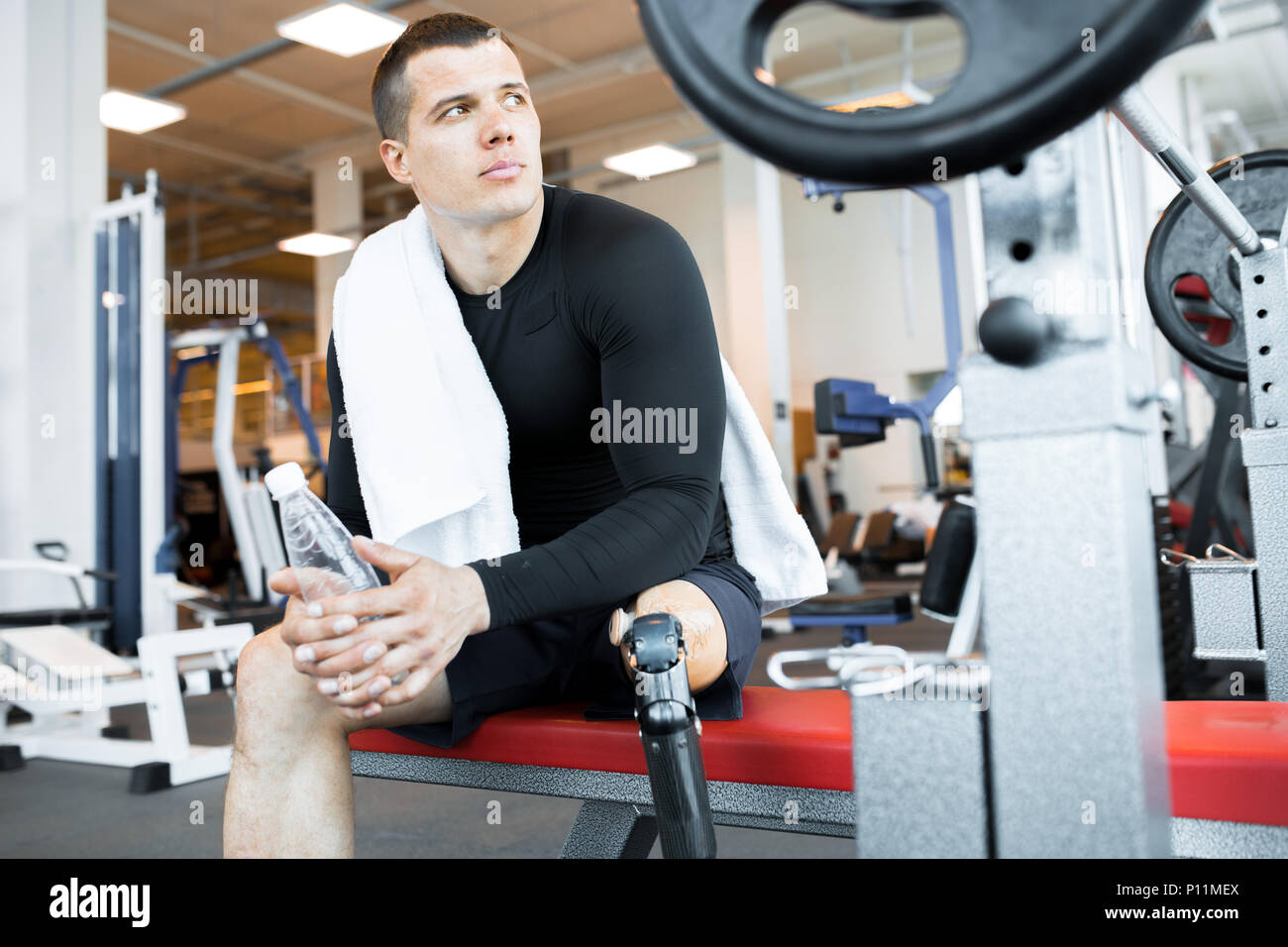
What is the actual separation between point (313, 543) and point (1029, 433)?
0.69 meters

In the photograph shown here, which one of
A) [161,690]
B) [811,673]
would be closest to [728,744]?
[161,690]

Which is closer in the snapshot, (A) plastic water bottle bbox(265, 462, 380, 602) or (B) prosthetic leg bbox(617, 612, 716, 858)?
(B) prosthetic leg bbox(617, 612, 716, 858)

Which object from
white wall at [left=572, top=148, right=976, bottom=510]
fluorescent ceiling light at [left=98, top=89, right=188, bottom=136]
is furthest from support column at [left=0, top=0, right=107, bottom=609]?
white wall at [left=572, top=148, right=976, bottom=510]

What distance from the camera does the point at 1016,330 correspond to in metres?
0.56

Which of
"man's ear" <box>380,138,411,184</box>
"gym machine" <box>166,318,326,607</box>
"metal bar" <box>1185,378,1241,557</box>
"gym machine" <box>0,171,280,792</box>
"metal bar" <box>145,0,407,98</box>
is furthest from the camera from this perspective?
"metal bar" <box>145,0,407,98</box>

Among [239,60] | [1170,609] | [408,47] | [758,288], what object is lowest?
[1170,609]

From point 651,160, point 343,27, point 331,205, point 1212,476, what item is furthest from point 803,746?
point 331,205

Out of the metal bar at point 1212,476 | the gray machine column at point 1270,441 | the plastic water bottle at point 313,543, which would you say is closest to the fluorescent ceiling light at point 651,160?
the metal bar at point 1212,476

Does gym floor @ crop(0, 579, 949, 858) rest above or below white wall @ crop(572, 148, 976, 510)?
below

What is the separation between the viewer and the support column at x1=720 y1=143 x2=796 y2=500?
7871mm

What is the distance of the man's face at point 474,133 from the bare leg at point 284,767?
54cm

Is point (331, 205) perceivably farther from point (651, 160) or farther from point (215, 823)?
point (215, 823)

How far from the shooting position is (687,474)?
1080 mm

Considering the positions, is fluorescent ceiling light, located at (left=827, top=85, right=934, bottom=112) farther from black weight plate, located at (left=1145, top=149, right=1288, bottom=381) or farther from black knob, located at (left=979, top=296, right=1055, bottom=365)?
black weight plate, located at (left=1145, top=149, right=1288, bottom=381)
